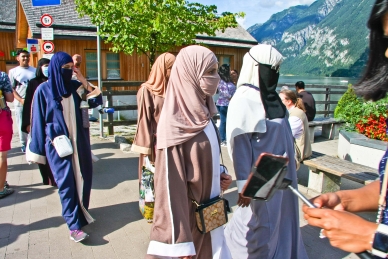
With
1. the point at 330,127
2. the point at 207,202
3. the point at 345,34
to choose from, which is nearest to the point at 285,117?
the point at 207,202

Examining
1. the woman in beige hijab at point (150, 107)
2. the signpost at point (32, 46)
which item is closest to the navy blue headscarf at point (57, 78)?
the woman in beige hijab at point (150, 107)

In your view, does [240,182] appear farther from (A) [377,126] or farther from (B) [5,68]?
(B) [5,68]

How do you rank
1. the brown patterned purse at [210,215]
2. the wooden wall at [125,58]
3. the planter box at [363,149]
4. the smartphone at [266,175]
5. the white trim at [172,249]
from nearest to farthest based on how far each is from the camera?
the smartphone at [266,175]
the white trim at [172,249]
the brown patterned purse at [210,215]
the planter box at [363,149]
the wooden wall at [125,58]

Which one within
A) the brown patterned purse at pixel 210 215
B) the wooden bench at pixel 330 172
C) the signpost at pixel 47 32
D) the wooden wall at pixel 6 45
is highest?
the wooden wall at pixel 6 45

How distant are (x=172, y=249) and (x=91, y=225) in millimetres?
2474

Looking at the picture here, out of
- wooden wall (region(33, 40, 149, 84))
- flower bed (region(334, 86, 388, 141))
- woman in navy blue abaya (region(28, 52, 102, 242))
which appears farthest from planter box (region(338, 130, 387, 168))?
wooden wall (region(33, 40, 149, 84))

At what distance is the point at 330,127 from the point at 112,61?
33.0ft

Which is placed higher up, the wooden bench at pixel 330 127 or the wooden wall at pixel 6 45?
the wooden wall at pixel 6 45

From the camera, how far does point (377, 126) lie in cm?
668

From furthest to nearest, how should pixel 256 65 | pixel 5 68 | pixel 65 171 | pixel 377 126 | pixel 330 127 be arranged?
1. pixel 5 68
2. pixel 330 127
3. pixel 377 126
4. pixel 65 171
5. pixel 256 65

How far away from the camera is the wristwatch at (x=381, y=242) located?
1.20 m

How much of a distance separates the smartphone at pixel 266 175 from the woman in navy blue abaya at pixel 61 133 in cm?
276

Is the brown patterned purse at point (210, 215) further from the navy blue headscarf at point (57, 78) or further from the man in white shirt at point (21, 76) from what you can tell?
the man in white shirt at point (21, 76)

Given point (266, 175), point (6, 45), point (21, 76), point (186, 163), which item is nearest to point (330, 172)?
point (186, 163)
